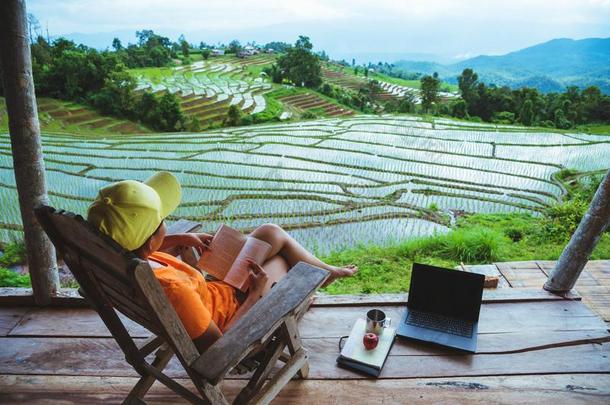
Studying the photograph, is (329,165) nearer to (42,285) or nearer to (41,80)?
(42,285)

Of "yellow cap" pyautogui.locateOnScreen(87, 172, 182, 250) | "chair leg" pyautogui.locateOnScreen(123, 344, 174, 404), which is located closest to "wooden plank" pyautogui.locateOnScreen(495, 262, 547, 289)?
"chair leg" pyautogui.locateOnScreen(123, 344, 174, 404)

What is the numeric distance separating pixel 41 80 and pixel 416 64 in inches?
4072

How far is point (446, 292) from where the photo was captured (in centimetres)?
208

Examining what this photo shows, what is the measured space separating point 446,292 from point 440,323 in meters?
0.16

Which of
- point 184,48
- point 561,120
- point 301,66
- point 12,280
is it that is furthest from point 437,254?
point 184,48

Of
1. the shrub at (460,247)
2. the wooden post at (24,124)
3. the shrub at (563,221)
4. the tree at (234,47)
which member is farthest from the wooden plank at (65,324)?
the tree at (234,47)

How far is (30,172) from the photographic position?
1.93m

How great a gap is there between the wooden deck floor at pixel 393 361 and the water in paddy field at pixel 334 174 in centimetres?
193

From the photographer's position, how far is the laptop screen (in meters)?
2.02

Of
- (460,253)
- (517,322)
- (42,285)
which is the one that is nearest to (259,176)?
(460,253)

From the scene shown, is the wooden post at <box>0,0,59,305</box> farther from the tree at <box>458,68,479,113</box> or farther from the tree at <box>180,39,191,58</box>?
the tree at <box>180,39,191,58</box>

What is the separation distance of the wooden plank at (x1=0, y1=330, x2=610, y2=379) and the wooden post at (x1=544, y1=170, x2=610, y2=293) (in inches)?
13.4

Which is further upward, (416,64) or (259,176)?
(416,64)

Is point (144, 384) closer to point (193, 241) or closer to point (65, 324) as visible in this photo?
point (193, 241)
